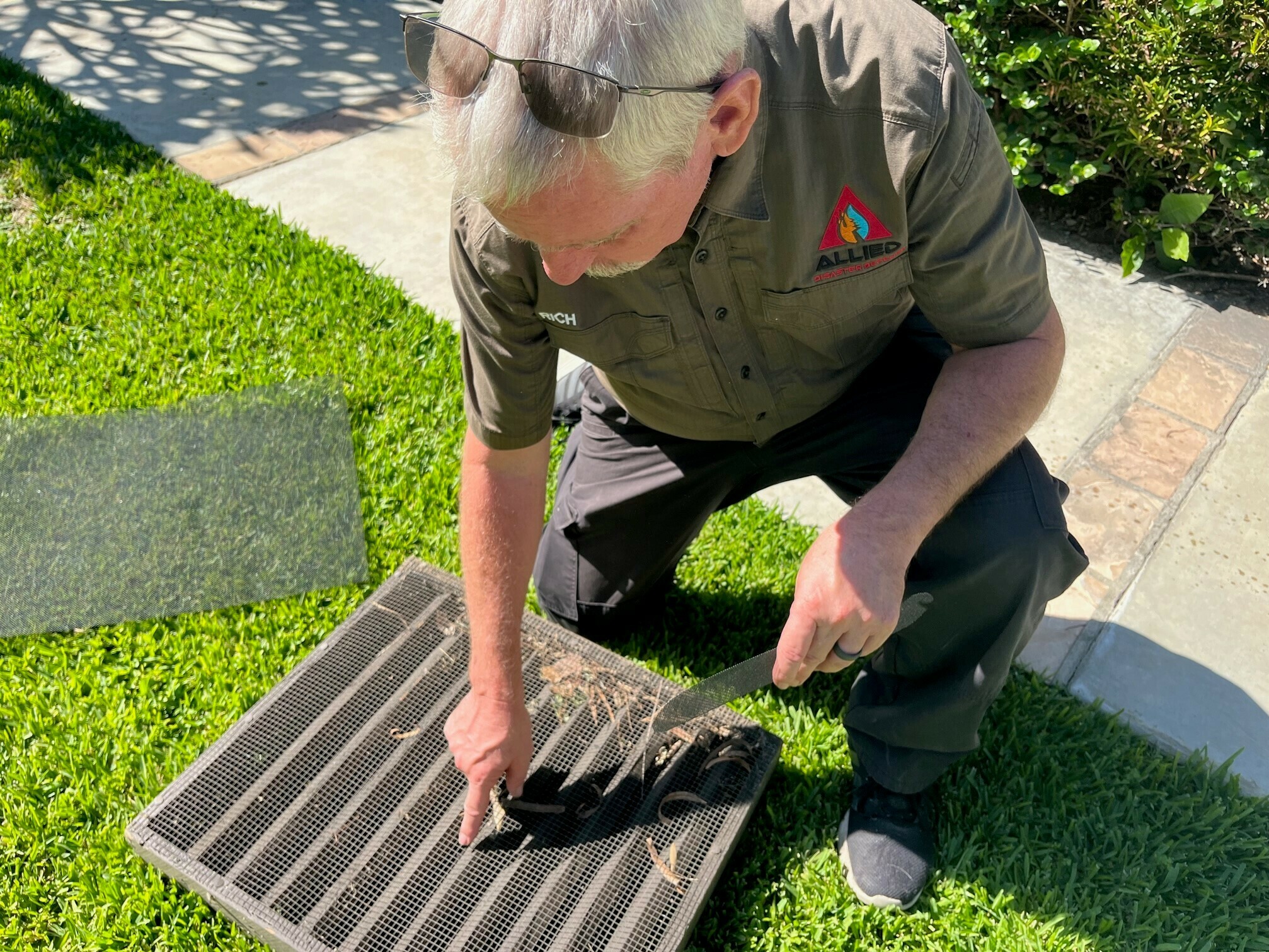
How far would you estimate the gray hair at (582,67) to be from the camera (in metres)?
1.23

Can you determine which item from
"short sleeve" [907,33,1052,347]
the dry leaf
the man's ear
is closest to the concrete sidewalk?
the man's ear

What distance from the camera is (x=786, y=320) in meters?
1.88

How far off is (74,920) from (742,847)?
51.8 inches

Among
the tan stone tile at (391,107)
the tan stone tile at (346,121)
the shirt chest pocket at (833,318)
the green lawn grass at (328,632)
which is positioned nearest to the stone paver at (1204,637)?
the green lawn grass at (328,632)

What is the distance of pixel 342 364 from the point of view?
3229 mm

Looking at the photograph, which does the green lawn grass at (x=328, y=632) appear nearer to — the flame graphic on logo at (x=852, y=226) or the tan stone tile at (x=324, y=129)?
the flame graphic on logo at (x=852, y=226)

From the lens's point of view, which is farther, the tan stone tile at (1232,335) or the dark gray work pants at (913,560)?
the tan stone tile at (1232,335)

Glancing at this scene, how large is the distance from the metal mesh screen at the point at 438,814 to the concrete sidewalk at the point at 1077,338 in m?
0.92

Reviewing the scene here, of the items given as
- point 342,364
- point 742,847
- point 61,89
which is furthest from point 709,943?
point 61,89

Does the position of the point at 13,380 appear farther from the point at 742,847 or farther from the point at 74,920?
the point at 742,847

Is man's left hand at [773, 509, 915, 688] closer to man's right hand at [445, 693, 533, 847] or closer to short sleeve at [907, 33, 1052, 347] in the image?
short sleeve at [907, 33, 1052, 347]

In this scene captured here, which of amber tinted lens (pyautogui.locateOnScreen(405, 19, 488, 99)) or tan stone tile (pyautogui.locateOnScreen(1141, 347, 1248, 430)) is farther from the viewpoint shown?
tan stone tile (pyautogui.locateOnScreen(1141, 347, 1248, 430))

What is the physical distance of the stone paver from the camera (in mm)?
2303

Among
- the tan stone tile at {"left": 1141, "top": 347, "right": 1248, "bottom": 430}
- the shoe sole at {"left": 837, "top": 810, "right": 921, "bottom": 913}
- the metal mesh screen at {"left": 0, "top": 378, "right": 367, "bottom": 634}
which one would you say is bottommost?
the metal mesh screen at {"left": 0, "top": 378, "right": 367, "bottom": 634}
